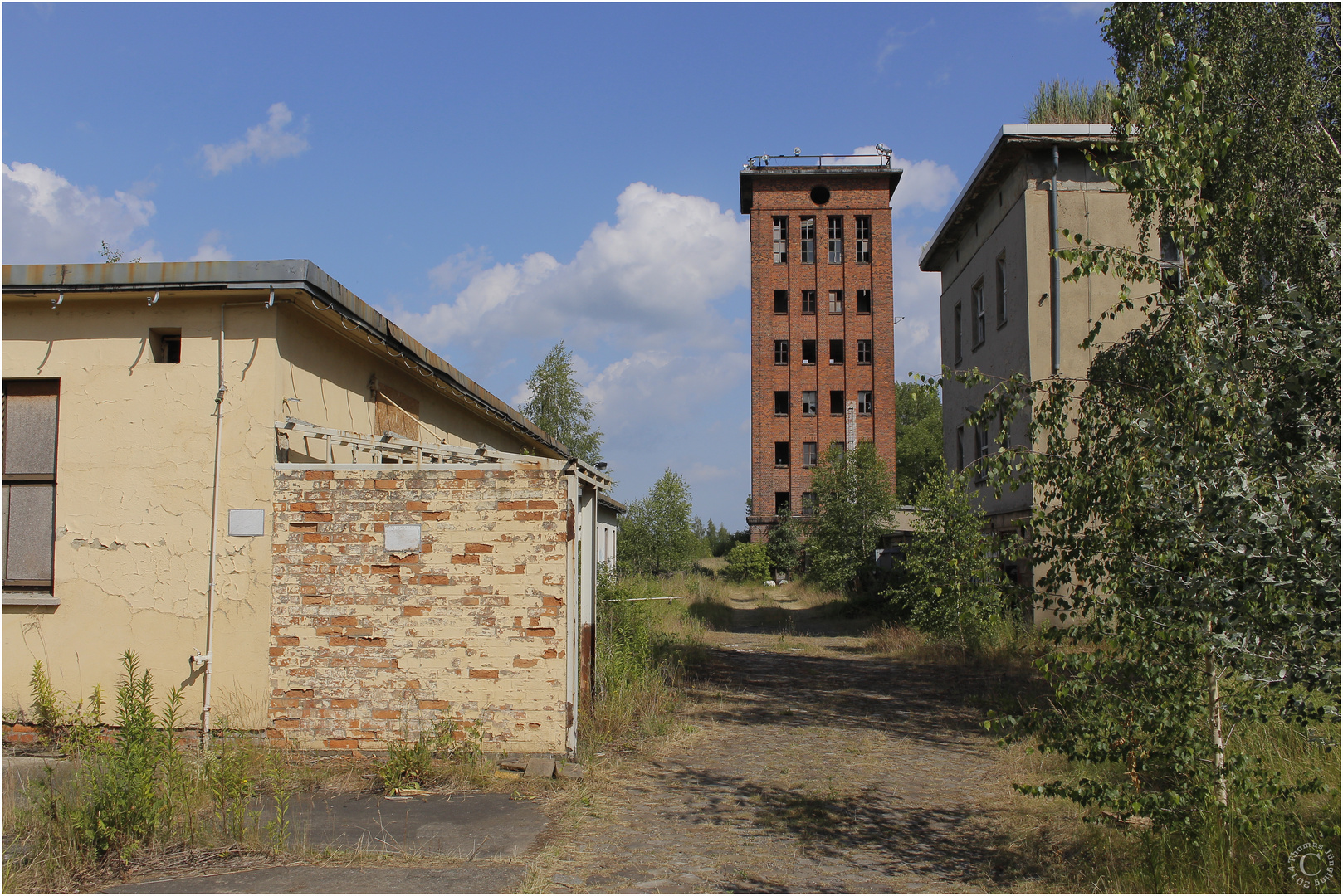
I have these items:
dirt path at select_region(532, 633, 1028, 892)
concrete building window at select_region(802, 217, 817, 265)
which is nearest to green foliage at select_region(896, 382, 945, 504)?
concrete building window at select_region(802, 217, 817, 265)

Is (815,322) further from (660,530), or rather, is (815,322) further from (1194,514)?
(1194,514)

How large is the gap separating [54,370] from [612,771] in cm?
575

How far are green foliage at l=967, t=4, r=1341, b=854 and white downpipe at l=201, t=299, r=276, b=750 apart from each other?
19.1 feet

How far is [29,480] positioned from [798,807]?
6.82 metres

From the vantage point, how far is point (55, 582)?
721cm

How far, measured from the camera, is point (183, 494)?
23.7 ft

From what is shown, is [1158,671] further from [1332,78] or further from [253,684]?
[1332,78]

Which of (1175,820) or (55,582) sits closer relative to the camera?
(1175,820)

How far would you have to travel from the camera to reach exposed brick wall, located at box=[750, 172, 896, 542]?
145ft

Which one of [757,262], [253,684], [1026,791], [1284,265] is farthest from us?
[757,262]

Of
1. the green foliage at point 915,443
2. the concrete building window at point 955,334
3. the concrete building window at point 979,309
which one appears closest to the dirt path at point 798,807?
the concrete building window at point 979,309

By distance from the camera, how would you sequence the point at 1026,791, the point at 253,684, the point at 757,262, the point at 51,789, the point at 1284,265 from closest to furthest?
the point at 1026,791 → the point at 51,789 → the point at 253,684 → the point at 1284,265 → the point at 757,262

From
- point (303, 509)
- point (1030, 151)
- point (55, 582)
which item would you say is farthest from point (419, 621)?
point (1030, 151)

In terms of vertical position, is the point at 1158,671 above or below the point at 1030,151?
below
